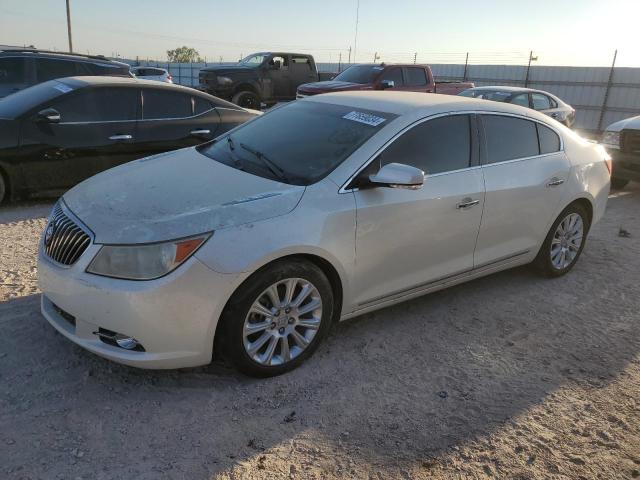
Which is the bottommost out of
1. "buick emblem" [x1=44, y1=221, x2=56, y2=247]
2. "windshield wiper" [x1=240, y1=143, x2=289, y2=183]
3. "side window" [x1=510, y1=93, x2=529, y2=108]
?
"buick emblem" [x1=44, y1=221, x2=56, y2=247]

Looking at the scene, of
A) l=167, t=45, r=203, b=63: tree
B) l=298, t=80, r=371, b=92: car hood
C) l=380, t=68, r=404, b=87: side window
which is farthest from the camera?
l=167, t=45, r=203, b=63: tree

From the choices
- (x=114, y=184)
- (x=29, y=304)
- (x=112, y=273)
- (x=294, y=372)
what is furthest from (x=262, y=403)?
(x=29, y=304)

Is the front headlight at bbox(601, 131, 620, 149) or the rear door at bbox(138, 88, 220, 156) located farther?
the front headlight at bbox(601, 131, 620, 149)

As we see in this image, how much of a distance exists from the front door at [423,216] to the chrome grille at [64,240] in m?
1.59

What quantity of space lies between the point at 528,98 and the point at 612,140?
4.31 meters

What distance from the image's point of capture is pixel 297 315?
3195mm

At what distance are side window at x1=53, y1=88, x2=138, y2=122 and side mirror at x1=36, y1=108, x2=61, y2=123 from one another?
0.36 feet

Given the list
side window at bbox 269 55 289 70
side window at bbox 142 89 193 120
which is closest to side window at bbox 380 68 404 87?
side window at bbox 269 55 289 70

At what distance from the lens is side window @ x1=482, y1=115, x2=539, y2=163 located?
4152mm

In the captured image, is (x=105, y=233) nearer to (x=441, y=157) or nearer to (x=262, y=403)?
(x=262, y=403)

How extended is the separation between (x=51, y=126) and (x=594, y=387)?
5826 millimetres

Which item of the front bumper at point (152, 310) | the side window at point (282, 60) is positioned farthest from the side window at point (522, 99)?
the front bumper at point (152, 310)

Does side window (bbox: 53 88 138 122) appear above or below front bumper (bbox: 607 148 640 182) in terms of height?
above

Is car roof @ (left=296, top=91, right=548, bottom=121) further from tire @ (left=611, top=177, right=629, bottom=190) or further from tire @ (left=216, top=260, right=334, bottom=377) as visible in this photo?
tire @ (left=611, top=177, right=629, bottom=190)
